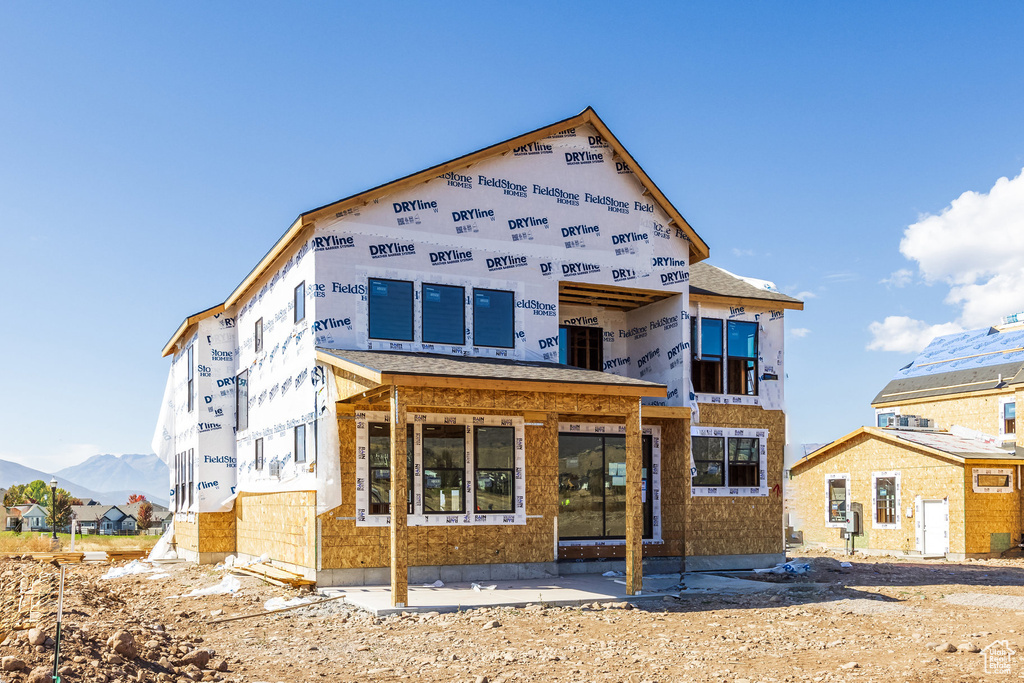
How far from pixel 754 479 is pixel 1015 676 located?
11.7 meters

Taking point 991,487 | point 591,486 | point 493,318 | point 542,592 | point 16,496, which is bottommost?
point 16,496

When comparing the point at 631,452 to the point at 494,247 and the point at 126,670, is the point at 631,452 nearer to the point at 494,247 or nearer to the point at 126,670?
the point at 494,247

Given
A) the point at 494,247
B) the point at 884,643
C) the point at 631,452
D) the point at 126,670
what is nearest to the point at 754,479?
the point at 631,452

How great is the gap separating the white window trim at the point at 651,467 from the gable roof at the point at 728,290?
11.0 feet

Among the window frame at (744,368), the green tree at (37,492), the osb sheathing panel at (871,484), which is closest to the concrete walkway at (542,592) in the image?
the window frame at (744,368)

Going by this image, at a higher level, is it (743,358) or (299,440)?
(743,358)

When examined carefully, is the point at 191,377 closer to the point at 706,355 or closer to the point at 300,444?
the point at 300,444

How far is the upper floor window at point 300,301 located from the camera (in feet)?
53.2

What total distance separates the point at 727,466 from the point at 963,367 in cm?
1950

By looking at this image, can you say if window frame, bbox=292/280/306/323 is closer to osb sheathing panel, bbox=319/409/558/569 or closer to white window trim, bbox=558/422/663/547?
osb sheathing panel, bbox=319/409/558/569

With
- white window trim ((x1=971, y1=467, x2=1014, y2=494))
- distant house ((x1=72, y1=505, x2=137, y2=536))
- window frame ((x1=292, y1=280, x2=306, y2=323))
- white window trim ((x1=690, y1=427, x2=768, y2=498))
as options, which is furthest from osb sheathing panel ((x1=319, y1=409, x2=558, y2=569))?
distant house ((x1=72, y1=505, x2=137, y2=536))

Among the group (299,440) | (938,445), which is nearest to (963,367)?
(938,445)

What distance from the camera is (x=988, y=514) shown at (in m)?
26.5

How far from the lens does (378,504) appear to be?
15.4 meters
